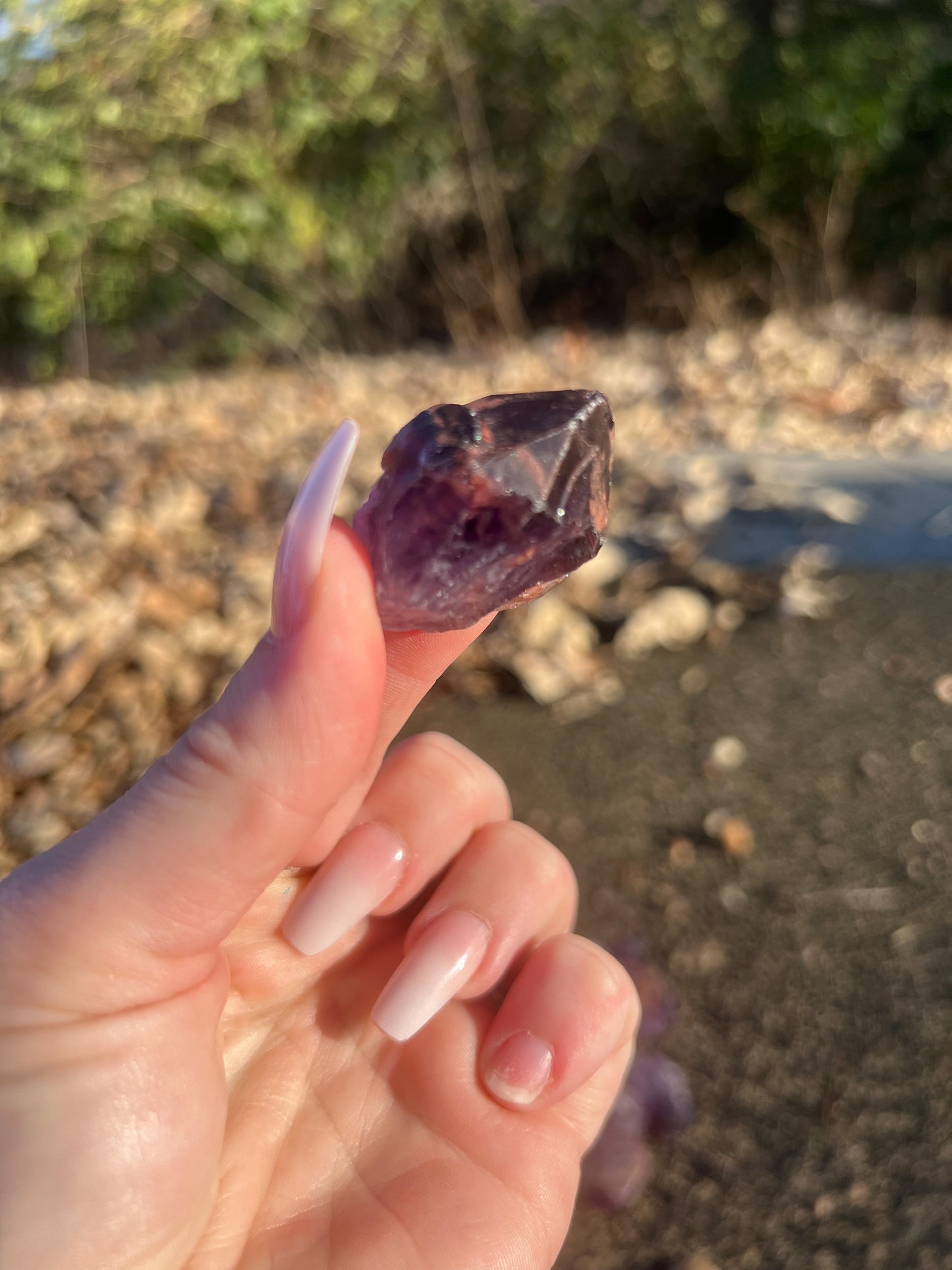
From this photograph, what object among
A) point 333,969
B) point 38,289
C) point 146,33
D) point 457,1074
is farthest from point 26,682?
point 38,289

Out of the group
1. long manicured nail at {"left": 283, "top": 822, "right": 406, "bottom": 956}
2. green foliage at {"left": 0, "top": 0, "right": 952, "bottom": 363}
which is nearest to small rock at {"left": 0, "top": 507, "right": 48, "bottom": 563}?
long manicured nail at {"left": 283, "top": 822, "right": 406, "bottom": 956}

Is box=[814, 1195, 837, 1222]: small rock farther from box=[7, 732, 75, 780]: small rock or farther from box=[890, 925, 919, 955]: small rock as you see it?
box=[7, 732, 75, 780]: small rock

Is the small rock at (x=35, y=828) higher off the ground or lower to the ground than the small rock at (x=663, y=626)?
higher

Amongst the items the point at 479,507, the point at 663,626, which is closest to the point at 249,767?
the point at 479,507

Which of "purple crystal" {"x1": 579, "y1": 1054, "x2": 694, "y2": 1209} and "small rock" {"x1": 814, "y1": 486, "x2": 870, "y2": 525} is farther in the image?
"small rock" {"x1": 814, "y1": 486, "x2": 870, "y2": 525}

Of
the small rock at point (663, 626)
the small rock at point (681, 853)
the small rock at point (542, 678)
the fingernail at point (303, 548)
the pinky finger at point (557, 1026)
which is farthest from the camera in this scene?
the small rock at point (663, 626)

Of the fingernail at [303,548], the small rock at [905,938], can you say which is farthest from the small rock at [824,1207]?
the fingernail at [303,548]

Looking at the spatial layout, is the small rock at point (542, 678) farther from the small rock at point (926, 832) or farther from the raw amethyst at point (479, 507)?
A: the raw amethyst at point (479, 507)
